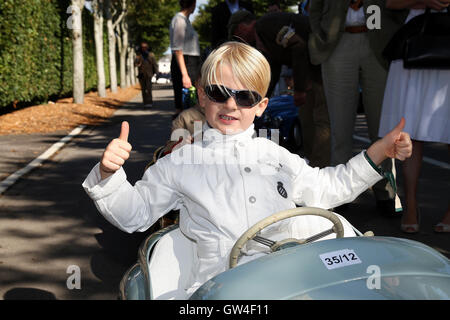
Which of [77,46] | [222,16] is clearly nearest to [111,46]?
[77,46]

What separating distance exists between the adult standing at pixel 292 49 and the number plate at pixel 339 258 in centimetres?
365

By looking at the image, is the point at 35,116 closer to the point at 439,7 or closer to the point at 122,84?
the point at 439,7

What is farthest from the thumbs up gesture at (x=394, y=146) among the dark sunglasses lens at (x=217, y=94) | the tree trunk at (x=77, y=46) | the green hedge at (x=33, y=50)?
the tree trunk at (x=77, y=46)

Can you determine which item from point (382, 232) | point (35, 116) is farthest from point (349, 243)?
point (35, 116)

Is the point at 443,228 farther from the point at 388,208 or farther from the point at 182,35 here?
the point at 182,35

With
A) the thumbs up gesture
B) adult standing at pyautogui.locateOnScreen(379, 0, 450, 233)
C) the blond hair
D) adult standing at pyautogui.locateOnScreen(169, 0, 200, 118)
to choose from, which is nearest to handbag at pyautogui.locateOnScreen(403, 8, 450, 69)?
adult standing at pyautogui.locateOnScreen(379, 0, 450, 233)

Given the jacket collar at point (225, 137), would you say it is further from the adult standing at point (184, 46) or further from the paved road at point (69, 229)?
the adult standing at point (184, 46)

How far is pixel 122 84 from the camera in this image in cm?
3422

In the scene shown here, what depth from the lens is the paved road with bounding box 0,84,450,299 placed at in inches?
145

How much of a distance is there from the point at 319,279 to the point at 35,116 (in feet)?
41.0

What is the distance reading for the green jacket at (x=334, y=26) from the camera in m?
4.67

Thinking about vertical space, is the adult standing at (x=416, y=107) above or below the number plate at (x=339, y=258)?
above

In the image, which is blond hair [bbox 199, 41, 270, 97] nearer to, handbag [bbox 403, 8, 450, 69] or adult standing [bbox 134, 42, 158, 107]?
handbag [bbox 403, 8, 450, 69]

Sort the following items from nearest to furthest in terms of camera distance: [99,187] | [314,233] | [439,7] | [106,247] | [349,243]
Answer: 1. [349,243]
2. [99,187]
3. [314,233]
4. [439,7]
5. [106,247]
